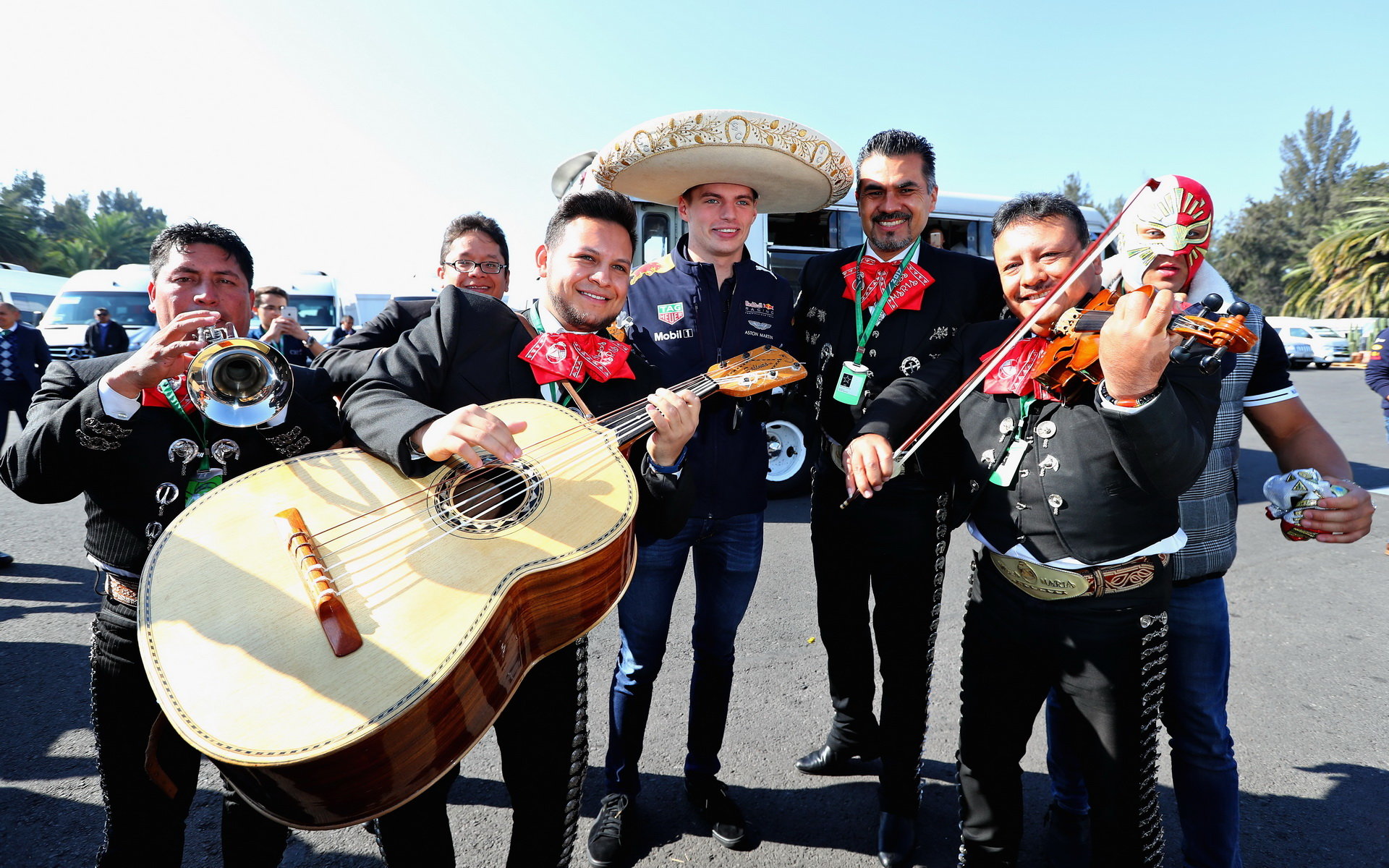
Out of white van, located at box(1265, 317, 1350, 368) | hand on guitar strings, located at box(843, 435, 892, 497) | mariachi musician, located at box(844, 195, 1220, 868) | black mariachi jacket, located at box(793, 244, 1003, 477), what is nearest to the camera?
mariachi musician, located at box(844, 195, 1220, 868)

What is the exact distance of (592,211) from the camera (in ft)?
7.48

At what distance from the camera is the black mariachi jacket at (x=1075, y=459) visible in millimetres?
1542

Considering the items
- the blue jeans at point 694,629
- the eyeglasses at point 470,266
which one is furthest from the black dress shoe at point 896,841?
the eyeglasses at point 470,266

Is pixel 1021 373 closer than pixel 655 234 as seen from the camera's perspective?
Yes

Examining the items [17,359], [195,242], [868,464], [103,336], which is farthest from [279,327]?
[103,336]

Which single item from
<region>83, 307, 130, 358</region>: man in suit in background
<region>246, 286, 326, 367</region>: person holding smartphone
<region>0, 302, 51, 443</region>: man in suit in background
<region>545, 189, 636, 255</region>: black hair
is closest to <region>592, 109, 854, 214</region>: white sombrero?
<region>545, 189, 636, 255</region>: black hair

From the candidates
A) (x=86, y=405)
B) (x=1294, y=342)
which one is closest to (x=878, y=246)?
(x=86, y=405)

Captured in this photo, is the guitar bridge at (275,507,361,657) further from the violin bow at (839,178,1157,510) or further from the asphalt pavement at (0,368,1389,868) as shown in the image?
the violin bow at (839,178,1157,510)

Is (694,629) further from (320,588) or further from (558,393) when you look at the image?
(320,588)

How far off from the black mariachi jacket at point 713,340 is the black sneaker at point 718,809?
108 cm

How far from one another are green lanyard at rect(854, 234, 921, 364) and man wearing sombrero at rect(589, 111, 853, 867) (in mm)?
291

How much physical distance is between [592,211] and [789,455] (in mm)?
5301

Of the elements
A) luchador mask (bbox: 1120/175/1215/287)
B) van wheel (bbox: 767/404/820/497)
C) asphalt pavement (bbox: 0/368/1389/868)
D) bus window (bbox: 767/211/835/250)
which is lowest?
asphalt pavement (bbox: 0/368/1389/868)

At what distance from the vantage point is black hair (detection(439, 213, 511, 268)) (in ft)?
12.5
